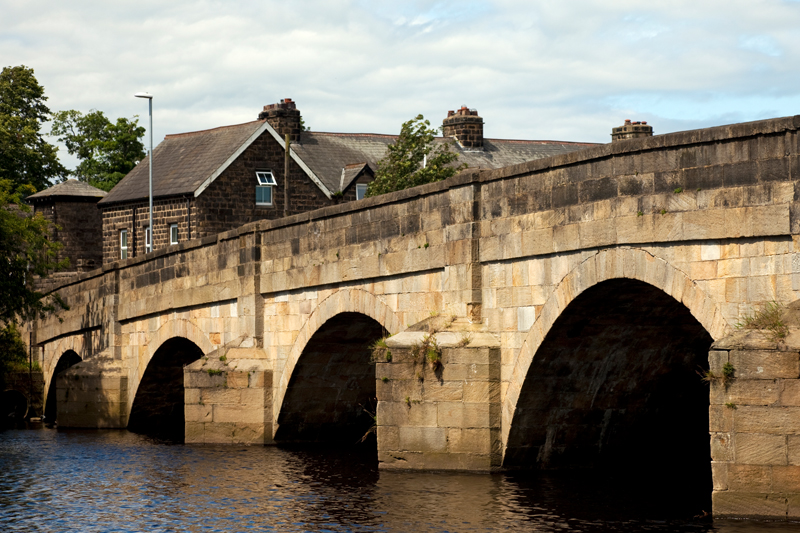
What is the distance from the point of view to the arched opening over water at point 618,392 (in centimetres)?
1491

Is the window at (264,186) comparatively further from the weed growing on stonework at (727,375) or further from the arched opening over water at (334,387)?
the weed growing on stonework at (727,375)

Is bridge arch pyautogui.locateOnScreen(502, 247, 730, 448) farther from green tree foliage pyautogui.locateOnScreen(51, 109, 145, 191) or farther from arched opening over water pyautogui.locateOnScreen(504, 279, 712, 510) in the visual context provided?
green tree foliage pyautogui.locateOnScreen(51, 109, 145, 191)

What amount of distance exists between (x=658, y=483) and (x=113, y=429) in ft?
52.8

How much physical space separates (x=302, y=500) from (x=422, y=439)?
1.82 m

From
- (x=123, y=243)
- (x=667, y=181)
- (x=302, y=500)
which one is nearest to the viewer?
(x=667, y=181)

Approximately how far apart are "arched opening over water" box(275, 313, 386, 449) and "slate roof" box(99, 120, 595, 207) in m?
17.3

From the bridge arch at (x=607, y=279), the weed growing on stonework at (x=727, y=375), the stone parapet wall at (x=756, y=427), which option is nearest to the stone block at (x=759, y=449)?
the stone parapet wall at (x=756, y=427)

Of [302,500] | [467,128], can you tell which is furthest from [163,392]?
[467,128]

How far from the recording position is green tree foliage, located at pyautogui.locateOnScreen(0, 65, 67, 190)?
48916 millimetres

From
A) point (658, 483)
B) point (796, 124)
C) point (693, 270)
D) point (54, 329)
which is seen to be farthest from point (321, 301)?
point (54, 329)

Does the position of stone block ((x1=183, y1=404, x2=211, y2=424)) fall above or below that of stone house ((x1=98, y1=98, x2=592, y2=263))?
below

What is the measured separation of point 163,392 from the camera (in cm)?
2862

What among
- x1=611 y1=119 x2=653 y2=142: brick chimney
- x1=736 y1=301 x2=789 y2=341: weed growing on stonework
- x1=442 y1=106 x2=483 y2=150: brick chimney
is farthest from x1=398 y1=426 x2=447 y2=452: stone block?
x1=442 y1=106 x2=483 y2=150: brick chimney

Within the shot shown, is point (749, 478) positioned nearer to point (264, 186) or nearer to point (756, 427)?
point (756, 427)
